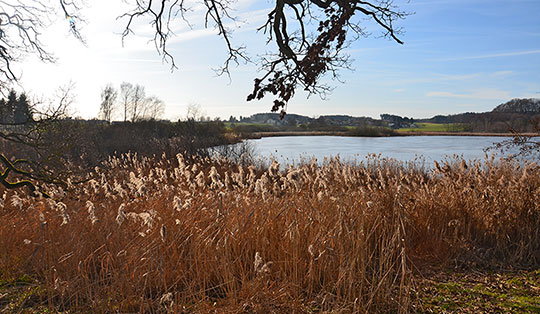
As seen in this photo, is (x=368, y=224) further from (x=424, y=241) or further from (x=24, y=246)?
(x=24, y=246)

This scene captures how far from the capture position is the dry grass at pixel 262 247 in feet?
9.17

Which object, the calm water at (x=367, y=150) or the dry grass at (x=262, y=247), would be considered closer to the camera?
the dry grass at (x=262, y=247)

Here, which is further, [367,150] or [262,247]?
[367,150]

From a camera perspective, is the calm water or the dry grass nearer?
the dry grass

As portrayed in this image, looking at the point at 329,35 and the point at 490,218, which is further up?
the point at 329,35

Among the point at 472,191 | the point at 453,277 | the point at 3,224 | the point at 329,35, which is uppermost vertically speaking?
the point at 329,35

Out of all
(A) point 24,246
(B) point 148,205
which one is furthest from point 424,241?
(A) point 24,246

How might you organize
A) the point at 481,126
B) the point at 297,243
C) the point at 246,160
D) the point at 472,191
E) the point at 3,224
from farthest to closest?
the point at 481,126 → the point at 246,160 → the point at 472,191 → the point at 3,224 → the point at 297,243

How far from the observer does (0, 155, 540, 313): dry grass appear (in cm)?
279

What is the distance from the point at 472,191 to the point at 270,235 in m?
2.89

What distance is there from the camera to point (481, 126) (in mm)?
42969

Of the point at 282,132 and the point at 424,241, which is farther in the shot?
the point at 282,132

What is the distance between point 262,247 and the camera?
11.6 ft

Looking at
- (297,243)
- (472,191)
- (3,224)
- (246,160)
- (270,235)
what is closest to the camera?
(297,243)
